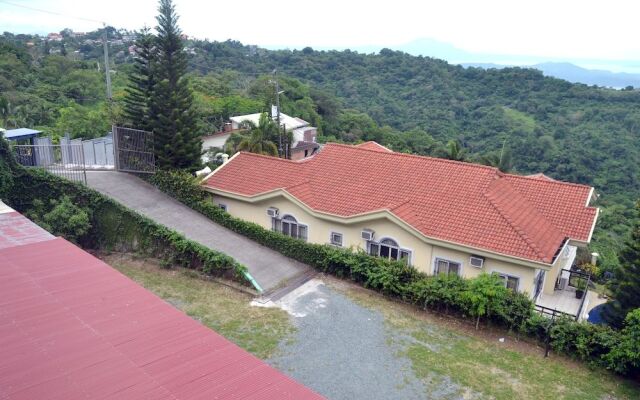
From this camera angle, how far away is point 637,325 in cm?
1193

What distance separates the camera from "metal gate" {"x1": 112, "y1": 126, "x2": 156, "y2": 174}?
2184 cm

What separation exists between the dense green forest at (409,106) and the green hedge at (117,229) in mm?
4938

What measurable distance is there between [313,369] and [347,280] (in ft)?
16.6

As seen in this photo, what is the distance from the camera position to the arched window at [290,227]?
19.0 metres

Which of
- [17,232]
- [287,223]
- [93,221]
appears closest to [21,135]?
[93,221]

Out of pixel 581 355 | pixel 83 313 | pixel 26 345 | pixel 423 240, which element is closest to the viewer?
pixel 26 345

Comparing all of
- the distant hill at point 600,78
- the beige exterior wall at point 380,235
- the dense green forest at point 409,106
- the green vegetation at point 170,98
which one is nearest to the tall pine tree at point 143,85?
the green vegetation at point 170,98

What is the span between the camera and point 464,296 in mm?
14234

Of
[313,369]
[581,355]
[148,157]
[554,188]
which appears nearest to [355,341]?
[313,369]

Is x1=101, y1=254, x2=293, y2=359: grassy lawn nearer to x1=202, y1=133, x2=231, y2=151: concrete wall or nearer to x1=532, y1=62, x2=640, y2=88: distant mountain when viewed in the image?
x1=202, y1=133, x2=231, y2=151: concrete wall

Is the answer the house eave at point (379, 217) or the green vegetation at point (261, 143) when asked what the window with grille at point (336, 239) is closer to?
the house eave at point (379, 217)

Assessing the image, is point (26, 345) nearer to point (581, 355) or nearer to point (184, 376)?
point (184, 376)

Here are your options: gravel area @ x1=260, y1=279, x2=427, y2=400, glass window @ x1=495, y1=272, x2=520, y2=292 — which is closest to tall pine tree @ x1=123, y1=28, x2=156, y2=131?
gravel area @ x1=260, y1=279, x2=427, y2=400

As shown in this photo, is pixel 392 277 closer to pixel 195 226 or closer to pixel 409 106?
pixel 195 226
